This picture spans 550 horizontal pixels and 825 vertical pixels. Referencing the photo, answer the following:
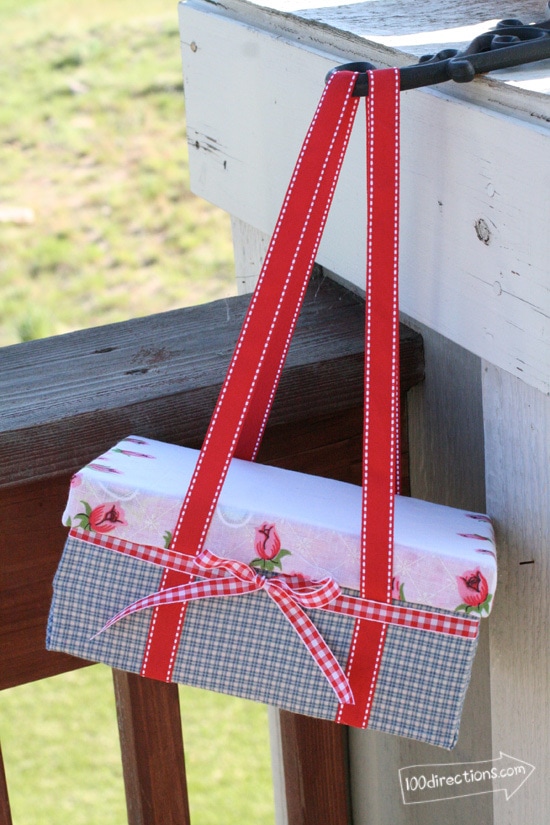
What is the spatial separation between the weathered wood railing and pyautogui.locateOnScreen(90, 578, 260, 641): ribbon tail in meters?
0.12

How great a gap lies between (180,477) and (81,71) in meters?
3.93

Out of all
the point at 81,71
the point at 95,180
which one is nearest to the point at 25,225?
the point at 95,180

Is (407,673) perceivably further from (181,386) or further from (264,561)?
(181,386)

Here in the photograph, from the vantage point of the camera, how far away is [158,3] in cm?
480

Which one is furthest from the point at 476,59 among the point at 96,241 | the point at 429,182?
the point at 96,241

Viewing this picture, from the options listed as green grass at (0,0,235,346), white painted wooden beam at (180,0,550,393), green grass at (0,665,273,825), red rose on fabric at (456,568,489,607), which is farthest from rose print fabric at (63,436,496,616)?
green grass at (0,0,235,346)

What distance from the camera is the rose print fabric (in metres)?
0.67

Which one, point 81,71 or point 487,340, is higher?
point 487,340

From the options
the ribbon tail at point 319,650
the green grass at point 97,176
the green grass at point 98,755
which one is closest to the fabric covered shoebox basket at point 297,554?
the ribbon tail at point 319,650

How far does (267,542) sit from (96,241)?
2960 millimetres

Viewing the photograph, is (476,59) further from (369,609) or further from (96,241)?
(96,241)

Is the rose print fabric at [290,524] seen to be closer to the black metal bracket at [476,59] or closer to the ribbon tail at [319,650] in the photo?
the ribbon tail at [319,650]

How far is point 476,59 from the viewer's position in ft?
2.11

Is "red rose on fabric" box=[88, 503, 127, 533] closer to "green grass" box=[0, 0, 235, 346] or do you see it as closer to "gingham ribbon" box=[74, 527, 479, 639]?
A: "gingham ribbon" box=[74, 527, 479, 639]
